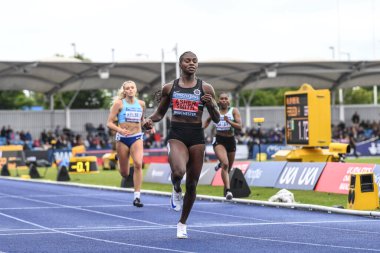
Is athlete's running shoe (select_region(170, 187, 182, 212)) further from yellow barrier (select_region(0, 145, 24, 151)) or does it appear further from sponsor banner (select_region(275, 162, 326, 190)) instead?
yellow barrier (select_region(0, 145, 24, 151))

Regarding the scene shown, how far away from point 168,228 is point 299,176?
9.12 metres

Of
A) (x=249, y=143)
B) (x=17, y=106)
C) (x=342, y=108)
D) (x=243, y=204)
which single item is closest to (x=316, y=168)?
(x=243, y=204)

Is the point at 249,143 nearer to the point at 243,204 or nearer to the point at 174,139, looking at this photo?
the point at 243,204

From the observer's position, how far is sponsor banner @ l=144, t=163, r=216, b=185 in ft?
85.0

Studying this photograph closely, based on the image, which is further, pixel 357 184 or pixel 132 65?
pixel 132 65

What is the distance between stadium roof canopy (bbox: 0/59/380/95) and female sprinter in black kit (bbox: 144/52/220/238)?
151ft

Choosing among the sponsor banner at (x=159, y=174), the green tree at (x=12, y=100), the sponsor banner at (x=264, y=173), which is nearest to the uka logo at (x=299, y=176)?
the sponsor banner at (x=264, y=173)

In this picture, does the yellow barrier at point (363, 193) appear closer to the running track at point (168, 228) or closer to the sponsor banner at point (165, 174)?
the running track at point (168, 228)

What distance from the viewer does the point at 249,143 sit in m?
54.7

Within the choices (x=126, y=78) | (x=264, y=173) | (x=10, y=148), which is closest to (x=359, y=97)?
(x=126, y=78)

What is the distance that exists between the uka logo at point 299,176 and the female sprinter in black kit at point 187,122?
10013mm

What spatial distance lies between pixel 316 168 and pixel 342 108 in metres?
51.4

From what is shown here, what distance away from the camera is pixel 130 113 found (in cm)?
1716

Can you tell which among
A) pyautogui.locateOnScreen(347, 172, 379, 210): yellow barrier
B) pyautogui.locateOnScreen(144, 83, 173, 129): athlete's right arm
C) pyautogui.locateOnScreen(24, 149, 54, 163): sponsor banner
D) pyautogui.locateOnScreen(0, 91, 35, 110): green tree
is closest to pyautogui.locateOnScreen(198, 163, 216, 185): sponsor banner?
pyautogui.locateOnScreen(347, 172, 379, 210): yellow barrier
